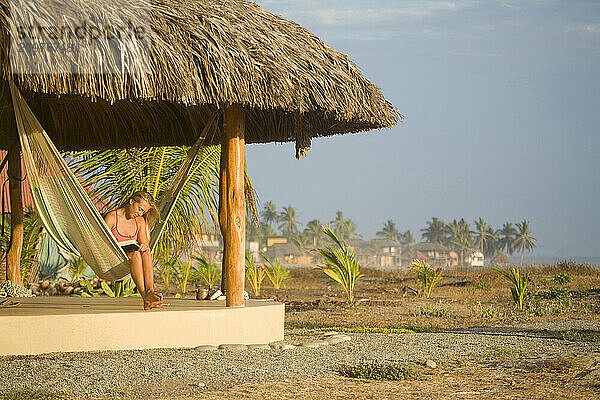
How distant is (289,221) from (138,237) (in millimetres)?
74519

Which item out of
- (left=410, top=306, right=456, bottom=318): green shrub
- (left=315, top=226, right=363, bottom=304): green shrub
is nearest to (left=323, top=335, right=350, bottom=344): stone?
(left=410, top=306, right=456, bottom=318): green shrub

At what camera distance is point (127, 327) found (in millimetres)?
4812

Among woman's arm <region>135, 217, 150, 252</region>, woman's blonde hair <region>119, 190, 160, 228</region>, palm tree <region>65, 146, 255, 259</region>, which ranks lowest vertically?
woman's arm <region>135, 217, 150, 252</region>

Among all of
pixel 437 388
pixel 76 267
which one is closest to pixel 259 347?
pixel 437 388

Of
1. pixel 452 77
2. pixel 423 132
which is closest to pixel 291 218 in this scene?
pixel 423 132

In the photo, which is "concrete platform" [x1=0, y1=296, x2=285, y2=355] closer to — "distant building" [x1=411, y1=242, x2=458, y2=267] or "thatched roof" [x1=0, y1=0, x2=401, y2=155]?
"thatched roof" [x1=0, y1=0, x2=401, y2=155]

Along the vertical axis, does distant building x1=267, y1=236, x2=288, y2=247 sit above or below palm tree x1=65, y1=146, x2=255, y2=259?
above

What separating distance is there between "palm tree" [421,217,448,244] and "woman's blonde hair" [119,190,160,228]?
271 ft

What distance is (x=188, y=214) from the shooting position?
856 centimetres

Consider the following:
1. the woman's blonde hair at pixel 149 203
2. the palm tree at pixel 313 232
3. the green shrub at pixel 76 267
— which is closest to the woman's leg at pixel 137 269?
the woman's blonde hair at pixel 149 203

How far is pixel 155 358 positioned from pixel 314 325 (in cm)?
345

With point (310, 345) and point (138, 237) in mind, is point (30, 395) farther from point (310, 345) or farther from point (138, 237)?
point (310, 345)

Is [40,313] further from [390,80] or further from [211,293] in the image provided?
[390,80]

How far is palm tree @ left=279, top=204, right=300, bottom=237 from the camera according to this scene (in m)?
79.3
